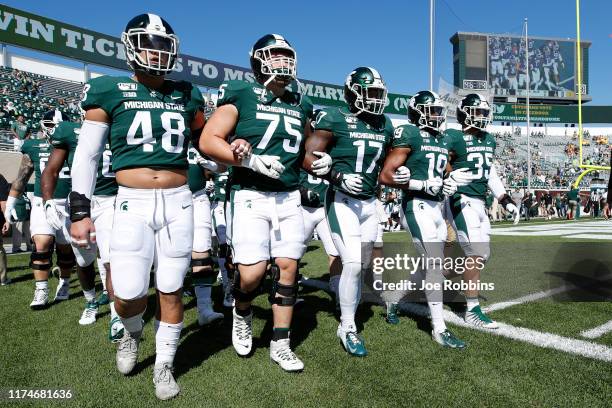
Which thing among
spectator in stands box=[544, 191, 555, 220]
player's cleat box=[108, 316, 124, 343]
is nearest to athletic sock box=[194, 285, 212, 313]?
player's cleat box=[108, 316, 124, 343]

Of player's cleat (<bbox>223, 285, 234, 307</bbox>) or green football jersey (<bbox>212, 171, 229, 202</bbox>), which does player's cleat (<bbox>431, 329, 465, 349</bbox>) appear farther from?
green football jersey (<bbox>212, 171, 229, 202</bbox>)

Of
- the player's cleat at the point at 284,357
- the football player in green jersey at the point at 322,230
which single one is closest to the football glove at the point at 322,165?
the player's cleat at the point at 284,357

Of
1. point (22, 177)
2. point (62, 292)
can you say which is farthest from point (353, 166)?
point (22, 177)

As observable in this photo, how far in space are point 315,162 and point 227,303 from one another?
7.81ft

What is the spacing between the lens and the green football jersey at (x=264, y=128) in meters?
3.24

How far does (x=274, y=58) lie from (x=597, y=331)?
373cm

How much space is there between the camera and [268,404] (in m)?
2.61

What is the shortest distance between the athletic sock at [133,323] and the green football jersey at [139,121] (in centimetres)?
101

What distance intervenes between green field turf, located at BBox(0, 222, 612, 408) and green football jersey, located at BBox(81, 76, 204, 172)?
1.48 meters

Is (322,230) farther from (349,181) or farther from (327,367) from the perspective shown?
(327,367)

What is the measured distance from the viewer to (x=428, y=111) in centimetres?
443

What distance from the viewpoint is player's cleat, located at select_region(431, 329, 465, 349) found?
11.7 ft

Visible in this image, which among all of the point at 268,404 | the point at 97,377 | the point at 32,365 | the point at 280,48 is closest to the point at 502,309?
the point at 268,404

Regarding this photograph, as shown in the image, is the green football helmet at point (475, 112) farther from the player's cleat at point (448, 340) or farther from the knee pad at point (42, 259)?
the knee pad at point (42, 259)
